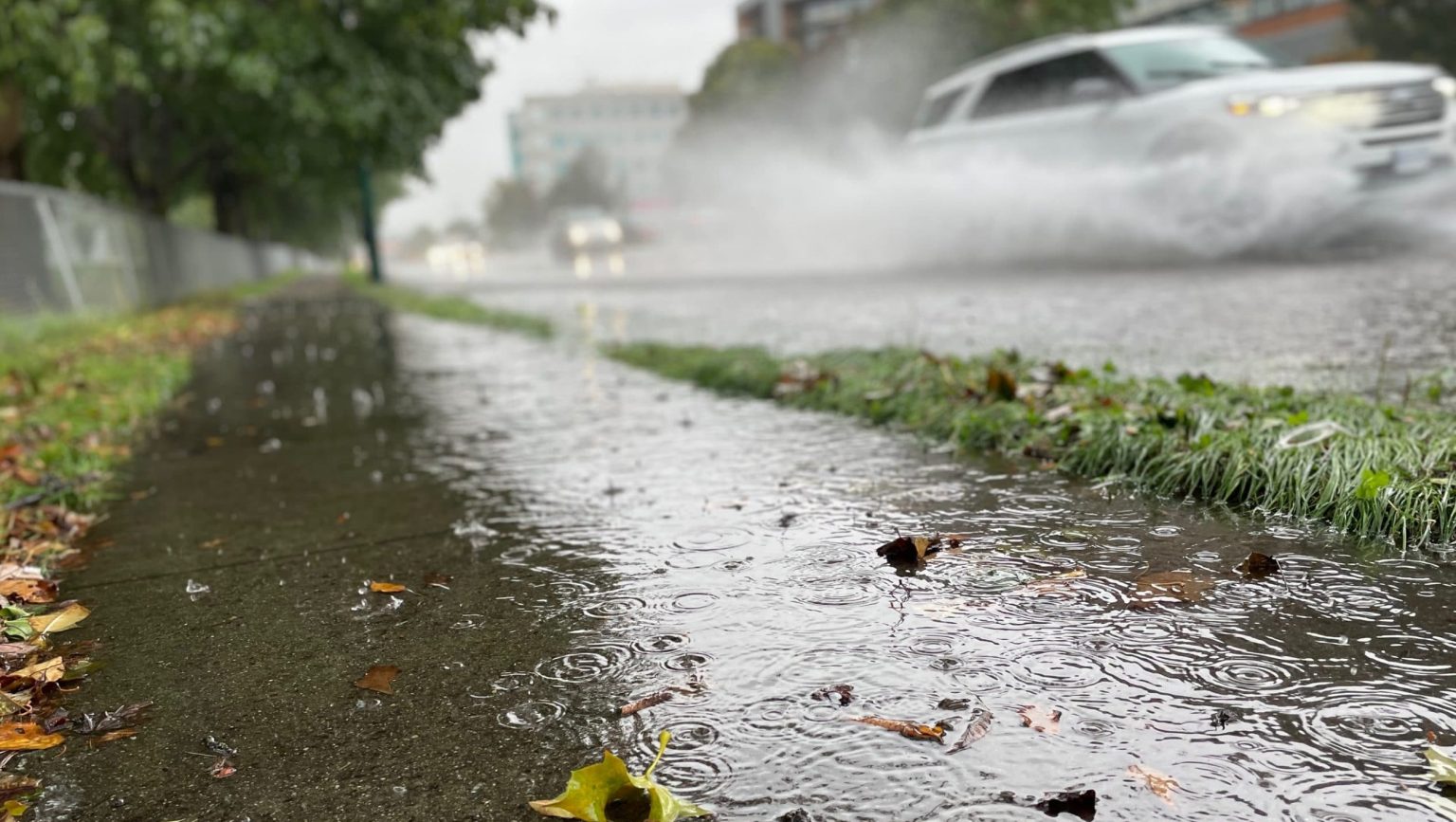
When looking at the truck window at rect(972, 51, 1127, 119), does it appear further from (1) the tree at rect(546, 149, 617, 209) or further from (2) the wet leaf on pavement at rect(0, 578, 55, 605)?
(1) the tree at rect(546, 149, 617, 209)

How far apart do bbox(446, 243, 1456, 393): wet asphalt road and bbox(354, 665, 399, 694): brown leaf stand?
10.7ft

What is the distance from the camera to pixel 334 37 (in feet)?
52.0

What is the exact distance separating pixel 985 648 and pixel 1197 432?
4.87 feet

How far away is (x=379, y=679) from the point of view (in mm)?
1995

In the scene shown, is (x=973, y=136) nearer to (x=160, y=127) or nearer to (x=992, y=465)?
(x=992, y=465)

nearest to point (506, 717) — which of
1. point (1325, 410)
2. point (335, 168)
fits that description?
point (1325, 410)

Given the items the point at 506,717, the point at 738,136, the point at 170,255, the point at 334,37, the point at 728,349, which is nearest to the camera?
the point at 506,717

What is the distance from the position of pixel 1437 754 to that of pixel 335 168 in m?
27.7

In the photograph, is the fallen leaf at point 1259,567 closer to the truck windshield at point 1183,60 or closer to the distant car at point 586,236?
the truck windshield at point 1183,60

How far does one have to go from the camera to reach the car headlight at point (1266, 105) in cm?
843

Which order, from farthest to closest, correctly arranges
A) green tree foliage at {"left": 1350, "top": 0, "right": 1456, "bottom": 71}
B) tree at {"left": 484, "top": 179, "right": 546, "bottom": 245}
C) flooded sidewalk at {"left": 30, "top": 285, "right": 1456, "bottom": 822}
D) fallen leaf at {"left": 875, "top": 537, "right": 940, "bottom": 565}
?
tree at {"left": 484, "top": 179, "right": 546, "bottom": 245}, green tree foliage at {"left": 1350, "top": 0, "right": 1456, "bottom": 71}, fallen leaf at {"left": 875, "top": 537, "right": 940, "bottom": 565}, flooded sidewalk at {"left": 30, "top": 285, "right": 1456, "bottom": 822}

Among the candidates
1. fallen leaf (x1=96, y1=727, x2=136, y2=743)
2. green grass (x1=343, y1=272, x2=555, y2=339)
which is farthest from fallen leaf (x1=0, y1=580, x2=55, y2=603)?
green grass (x1=343, y1=272, x2=555, y2=339)

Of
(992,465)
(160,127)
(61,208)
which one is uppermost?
(160,127)

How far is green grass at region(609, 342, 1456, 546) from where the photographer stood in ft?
8.19
